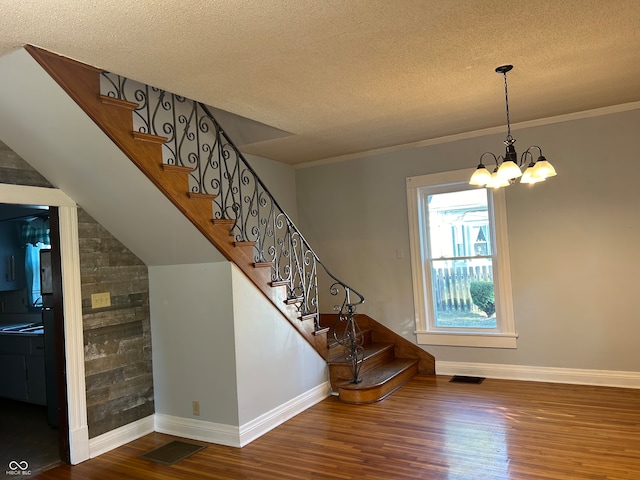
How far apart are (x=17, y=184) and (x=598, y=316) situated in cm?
504

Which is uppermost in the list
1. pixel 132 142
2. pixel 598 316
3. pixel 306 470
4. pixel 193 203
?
pixel 132 142

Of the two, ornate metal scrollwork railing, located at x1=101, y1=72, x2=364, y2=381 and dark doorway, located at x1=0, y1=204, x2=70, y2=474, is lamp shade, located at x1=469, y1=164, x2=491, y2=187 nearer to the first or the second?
ornate metal scrollwork railing, located at x1=101, y1=72, x2=364, y2=381

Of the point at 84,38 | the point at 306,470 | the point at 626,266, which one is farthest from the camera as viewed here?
the point at 626,266

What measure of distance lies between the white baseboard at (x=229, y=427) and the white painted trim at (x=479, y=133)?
2871 mm

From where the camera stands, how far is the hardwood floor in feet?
10.1

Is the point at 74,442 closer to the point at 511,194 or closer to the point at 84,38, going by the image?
the point at 84,38

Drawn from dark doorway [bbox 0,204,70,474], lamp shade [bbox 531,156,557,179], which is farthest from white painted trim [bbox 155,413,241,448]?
lamp shade [bbox 531,156,557,179]

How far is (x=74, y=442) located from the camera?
138 inches

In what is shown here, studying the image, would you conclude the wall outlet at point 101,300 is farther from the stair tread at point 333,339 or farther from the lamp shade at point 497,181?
the lamp shade at point 497,181

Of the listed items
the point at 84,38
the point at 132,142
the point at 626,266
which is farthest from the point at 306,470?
the point at 626,266

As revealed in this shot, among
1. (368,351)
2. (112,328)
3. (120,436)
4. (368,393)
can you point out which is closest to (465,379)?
(368,351)

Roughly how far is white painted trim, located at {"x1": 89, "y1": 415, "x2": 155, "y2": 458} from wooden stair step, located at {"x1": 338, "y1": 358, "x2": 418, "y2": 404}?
1736 millimetres

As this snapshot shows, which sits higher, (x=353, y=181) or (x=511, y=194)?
(x=353, y=181)

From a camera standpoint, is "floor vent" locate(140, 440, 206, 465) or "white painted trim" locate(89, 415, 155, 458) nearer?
"floor vent" locate(140, 440, 206, 465)
